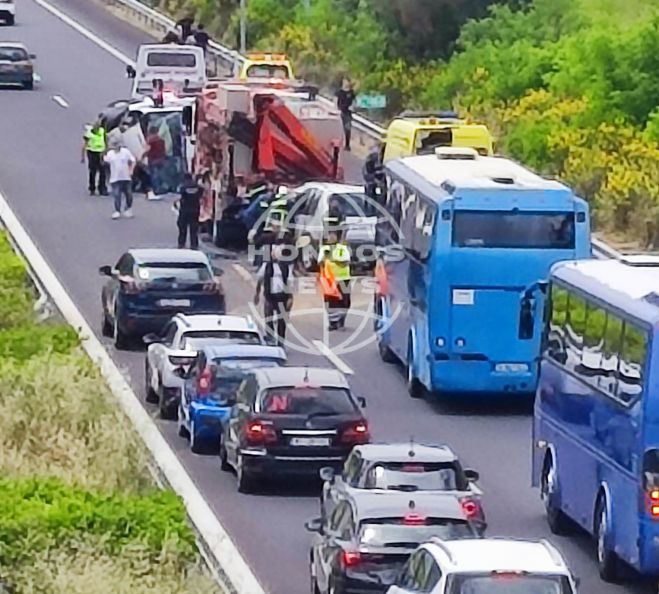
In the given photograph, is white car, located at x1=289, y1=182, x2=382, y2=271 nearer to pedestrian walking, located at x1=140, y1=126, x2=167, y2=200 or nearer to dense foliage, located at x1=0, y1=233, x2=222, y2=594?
dense foliage, located at x1=0, y1=233, x2=222, y2=594

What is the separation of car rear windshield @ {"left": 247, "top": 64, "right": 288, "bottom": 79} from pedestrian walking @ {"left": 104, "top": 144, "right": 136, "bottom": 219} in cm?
1018

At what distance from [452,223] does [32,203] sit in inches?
781

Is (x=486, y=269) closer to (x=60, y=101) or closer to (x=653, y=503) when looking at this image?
(x=653, y=503)

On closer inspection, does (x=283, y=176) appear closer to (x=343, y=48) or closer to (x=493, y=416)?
(x=493, y=416)

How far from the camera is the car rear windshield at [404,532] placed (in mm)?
19750

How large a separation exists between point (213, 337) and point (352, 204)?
11111 mm

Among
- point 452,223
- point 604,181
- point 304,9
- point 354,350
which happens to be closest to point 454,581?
point 452,223

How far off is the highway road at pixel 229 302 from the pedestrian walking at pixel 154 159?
414 millimetres

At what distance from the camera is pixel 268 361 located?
28.6 meters

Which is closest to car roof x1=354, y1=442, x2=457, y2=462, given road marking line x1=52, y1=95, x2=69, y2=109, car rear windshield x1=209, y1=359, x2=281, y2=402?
car rear windshield x1=209, y1=359, x2=281, y2=402

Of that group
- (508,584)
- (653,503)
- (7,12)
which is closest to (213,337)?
(653,503)

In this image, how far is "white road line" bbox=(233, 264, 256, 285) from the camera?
137ft

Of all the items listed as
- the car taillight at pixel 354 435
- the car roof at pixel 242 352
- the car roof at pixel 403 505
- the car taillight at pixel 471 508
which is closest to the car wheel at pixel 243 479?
the car taillight at pixel 354 435

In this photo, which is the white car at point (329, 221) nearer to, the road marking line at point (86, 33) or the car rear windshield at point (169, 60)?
the car rear windshield at point (169, 60)
